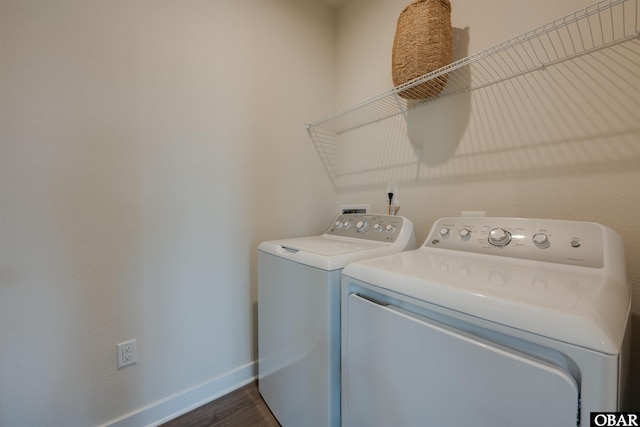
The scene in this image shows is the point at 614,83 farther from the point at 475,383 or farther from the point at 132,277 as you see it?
the point at 132,277

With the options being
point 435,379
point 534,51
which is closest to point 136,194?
point 435,379

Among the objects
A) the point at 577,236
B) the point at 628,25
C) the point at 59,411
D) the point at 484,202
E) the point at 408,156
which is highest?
the point at 628,25

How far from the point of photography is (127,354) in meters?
1.12

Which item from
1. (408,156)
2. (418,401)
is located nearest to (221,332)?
(418,401)

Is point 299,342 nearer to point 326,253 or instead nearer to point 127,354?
point 326,253

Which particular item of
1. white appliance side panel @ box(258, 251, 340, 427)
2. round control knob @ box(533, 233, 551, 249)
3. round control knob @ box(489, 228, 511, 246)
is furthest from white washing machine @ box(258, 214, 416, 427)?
round control knob @ box(533, 233, 551, 249)

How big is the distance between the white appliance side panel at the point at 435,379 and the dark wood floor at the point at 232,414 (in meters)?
0.61

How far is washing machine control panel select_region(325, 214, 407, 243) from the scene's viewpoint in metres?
1.27

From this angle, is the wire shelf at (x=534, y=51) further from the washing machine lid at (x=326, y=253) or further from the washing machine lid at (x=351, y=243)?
the washing machine lid at (x=326, y=253)

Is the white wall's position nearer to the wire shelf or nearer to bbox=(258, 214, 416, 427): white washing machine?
bbox=(258, 214, 416, 427): white washing machine

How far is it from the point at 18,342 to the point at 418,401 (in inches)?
53.1

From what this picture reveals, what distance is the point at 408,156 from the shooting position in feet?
4.91

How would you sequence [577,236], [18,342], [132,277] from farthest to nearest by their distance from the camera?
[132,277] < [18,342] < [577,236]

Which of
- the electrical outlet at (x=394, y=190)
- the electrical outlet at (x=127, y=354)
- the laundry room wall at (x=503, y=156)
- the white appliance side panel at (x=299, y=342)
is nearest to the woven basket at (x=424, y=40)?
the laundry room wall at (x=503, y=156)
